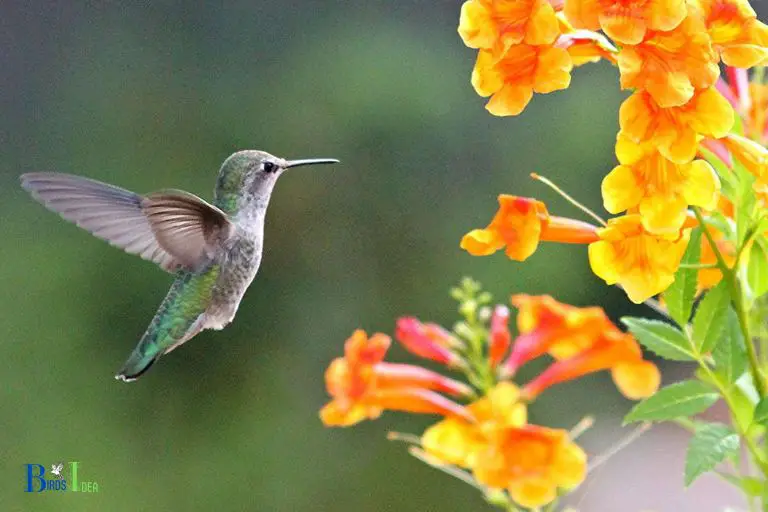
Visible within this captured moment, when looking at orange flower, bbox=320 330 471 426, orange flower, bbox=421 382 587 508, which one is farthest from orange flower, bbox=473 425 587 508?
orange flower, bbox=320 330 471 426

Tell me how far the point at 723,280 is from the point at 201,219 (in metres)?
0.63

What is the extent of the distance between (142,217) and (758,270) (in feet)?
2.40

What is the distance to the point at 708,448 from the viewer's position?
0.91 meters

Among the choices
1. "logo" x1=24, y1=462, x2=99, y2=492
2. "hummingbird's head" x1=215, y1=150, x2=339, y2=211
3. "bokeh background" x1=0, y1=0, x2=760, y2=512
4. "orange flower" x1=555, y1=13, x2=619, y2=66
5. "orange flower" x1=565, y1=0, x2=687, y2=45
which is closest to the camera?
"orange flower" x1=565, y1=0, x2=687, y2=45

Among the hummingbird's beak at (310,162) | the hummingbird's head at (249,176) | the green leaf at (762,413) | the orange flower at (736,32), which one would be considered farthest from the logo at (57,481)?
the orange flower at (736,32)

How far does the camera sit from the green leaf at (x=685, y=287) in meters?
0.95

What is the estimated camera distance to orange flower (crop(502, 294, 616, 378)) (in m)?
1.40

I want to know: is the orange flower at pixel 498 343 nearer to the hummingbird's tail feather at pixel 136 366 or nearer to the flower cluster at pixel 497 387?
the flower cluster at pixel 497 387

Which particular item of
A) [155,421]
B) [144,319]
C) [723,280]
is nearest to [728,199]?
[723,280]

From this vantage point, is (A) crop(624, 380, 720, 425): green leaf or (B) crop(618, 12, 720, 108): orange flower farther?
(A) crop(624, 380, 720, 425): green leaf

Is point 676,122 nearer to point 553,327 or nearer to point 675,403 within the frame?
point 675,403

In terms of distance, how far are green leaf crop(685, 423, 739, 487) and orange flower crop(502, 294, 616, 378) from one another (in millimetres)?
434

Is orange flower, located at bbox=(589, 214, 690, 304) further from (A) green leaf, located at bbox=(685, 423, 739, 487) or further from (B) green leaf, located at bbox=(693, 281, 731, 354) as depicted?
(A) green leaf, located at bbox=(685, 423, 739, 487)

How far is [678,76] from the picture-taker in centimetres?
83
